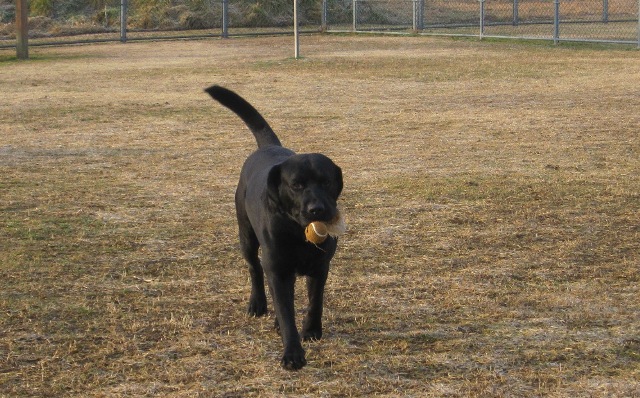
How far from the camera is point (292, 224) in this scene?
14.8 ft

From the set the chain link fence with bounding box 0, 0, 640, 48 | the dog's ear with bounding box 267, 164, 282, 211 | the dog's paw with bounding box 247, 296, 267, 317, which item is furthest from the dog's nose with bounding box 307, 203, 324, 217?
the chain link fence with bounding box 0, 0, 640, 48

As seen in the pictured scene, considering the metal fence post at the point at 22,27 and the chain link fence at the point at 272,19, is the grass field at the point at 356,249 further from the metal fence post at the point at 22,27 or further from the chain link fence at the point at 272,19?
the chain link fence at the point at 272,19

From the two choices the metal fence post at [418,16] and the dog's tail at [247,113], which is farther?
the metal fence post at [418,16]

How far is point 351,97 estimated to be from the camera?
1482 centimetres

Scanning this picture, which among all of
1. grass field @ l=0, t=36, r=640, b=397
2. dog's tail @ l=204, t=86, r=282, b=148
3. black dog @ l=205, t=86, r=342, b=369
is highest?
dog's tail @ l=204, t=86, r=282, b=148

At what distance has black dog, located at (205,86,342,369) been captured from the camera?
14.3 feet

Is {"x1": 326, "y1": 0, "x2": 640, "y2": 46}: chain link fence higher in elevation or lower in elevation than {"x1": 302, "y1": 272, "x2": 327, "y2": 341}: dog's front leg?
higher

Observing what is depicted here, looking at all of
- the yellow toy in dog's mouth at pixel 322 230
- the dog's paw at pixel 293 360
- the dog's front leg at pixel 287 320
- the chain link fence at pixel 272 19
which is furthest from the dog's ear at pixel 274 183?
the chain link fence at pixel 272 19

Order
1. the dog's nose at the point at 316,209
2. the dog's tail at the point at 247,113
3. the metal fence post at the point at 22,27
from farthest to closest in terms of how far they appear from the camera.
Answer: the metal fence post at the point at 22,27 → the dog's tail at the point at 247,113 → the dog's nose at the point at 316,209

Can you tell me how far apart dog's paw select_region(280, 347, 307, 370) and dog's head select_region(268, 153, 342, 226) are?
52 centimetres

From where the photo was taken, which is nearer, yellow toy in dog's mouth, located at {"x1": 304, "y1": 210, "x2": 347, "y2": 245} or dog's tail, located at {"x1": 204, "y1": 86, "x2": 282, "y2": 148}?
yellow toy in dog's mouth, located at {"x1": 304, "y1": 210, "x2": 347, "y2": 245}

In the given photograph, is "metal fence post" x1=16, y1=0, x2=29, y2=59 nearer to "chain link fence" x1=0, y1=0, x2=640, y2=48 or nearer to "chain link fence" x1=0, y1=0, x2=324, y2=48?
"chain link fence" x1=0, y1=0, x2=640, y2=48

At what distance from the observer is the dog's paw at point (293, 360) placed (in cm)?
445

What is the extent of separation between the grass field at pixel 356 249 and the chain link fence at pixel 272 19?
16.6 meters
